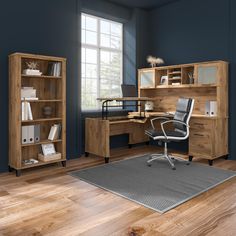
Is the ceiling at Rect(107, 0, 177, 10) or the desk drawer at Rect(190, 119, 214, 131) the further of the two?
the ceiling at Rect(107, 0, 177, 10)

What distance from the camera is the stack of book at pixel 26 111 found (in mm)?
4082

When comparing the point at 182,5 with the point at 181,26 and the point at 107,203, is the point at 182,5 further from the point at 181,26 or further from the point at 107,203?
the point at 107,203

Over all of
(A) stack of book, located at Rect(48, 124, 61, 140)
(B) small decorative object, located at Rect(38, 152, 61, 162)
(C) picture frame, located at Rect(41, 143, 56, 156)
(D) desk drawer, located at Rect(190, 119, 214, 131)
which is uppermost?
(D) desk drawer, located at Rect(190, 119, 214, 131)

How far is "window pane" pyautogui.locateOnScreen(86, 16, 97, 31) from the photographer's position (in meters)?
5.80

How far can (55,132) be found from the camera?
14.8 feet

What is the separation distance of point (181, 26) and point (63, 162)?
3737 mm

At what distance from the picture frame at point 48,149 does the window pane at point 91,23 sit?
106 inches

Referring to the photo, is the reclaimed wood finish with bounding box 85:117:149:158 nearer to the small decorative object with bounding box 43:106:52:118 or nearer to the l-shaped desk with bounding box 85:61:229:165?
the l-shaped desk with bounding box 85:61:229:165

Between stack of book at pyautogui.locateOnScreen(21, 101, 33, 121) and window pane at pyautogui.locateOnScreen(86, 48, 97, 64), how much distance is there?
2.09 m

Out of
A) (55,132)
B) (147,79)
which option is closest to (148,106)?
(147,79)

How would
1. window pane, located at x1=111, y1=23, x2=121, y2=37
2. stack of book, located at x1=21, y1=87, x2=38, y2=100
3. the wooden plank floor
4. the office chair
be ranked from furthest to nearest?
window pane, located at x1=111, y1=23, x2=121, y2=37
the office chair
stack of book, located at x1=21, y1=87, x2=38, y2=100
the wooden plank floor

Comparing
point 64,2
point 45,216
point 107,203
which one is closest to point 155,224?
point 107,203

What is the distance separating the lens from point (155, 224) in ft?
8.32

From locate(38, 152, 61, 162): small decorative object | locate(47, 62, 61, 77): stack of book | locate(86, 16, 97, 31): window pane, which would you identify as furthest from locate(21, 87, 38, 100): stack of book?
locate(86, 16, 97, 31): window pane
